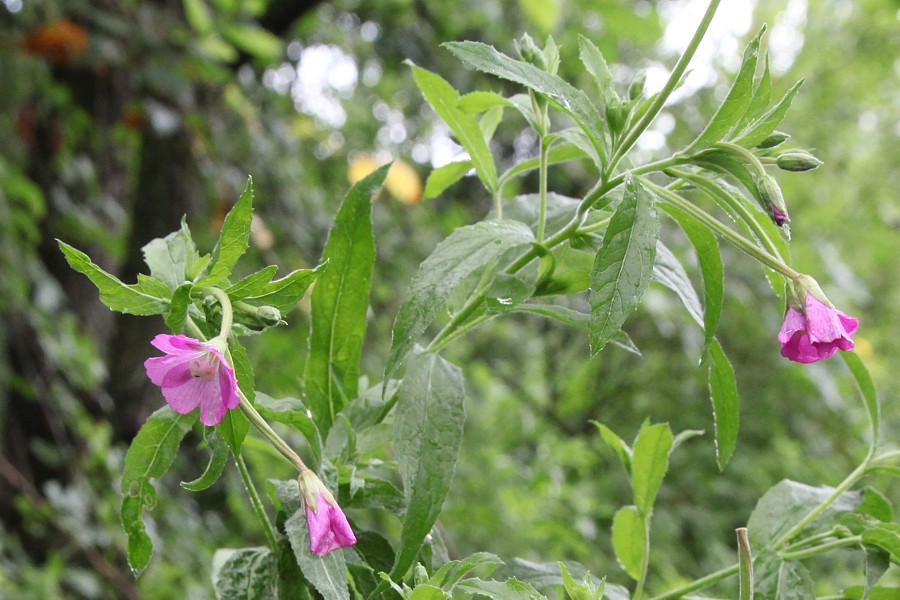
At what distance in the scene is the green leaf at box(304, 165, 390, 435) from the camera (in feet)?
1.42

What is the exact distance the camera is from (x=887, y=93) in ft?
10.8

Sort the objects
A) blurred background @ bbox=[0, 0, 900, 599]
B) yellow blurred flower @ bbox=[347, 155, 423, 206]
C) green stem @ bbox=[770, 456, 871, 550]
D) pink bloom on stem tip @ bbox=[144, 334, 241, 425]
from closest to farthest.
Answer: pink bloom on stem tip @ bbox=[144, 334, 241, 425]
green stem @ bbox=[770, 456, 871, 550]
blurred background @ bbox=[0, 0, 900, 599]
yellow blurred flower @ bbox=[347, 155, 423, 206]

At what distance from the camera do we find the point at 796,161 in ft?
1.31

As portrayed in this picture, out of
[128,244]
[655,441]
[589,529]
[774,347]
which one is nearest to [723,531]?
[774,347]

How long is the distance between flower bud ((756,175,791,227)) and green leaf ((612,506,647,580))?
176 millimetres

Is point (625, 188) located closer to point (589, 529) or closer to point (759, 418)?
point (589, 529)

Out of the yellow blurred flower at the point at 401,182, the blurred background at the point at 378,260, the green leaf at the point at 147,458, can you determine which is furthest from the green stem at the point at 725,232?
the yellow blurred flower at the point at 401,182

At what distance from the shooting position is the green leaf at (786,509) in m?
0.44

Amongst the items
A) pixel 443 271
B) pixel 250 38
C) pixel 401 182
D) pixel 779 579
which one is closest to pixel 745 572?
pixel 779 579

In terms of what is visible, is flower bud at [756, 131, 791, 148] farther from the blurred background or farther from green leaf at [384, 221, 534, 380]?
the blurred background

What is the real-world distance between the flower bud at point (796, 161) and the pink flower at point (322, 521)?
235 mm

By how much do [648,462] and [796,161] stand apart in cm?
16

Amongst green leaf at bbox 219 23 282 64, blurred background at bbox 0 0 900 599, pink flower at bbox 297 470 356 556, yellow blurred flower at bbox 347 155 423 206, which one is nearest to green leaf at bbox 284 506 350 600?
pink flower at bbox 297 470 356 556

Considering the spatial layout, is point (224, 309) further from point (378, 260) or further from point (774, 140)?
point (378, 260)
